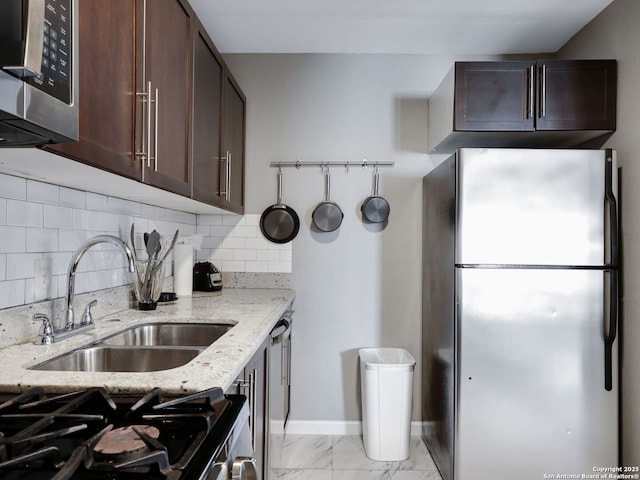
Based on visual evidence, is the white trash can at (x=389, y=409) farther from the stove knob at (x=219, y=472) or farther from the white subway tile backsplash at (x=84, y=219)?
the stove knob at (x=219, y=472)

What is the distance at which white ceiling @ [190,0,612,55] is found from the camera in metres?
2.30

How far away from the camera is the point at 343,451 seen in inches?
106

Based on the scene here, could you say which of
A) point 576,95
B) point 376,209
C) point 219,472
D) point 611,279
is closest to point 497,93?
point 576,95

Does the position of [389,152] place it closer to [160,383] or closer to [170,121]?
[170,121]

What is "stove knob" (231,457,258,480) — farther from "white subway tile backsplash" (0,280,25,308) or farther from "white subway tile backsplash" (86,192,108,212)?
"white subway tile backsplash" (86,192,108,212)

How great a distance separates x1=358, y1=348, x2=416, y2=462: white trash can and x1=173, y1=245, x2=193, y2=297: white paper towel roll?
1.17 metres

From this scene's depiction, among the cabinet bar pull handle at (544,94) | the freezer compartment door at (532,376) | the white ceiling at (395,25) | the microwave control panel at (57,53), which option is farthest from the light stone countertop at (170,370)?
the cabinet bar pull handle at (544,94)

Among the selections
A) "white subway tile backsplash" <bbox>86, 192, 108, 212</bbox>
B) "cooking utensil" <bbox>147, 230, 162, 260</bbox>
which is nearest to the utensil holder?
"cooking utensil" <bbox>147, 230, 162, 260</bbox>

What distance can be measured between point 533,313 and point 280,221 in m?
1.61

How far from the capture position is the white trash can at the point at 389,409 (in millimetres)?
2564

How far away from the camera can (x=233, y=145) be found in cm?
265

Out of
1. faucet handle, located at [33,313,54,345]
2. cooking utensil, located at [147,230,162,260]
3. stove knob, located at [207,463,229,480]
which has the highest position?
cooking utensil, located at [147,230,162,260]

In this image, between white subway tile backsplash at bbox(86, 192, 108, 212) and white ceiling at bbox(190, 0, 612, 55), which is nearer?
white subway tile backsplash at bbox(86, 192, 108, 212)

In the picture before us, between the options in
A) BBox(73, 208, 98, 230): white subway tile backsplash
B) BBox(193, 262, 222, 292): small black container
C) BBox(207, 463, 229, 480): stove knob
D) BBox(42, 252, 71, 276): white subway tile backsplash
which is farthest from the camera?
BBox(193, 262, 222, 292): small black container
